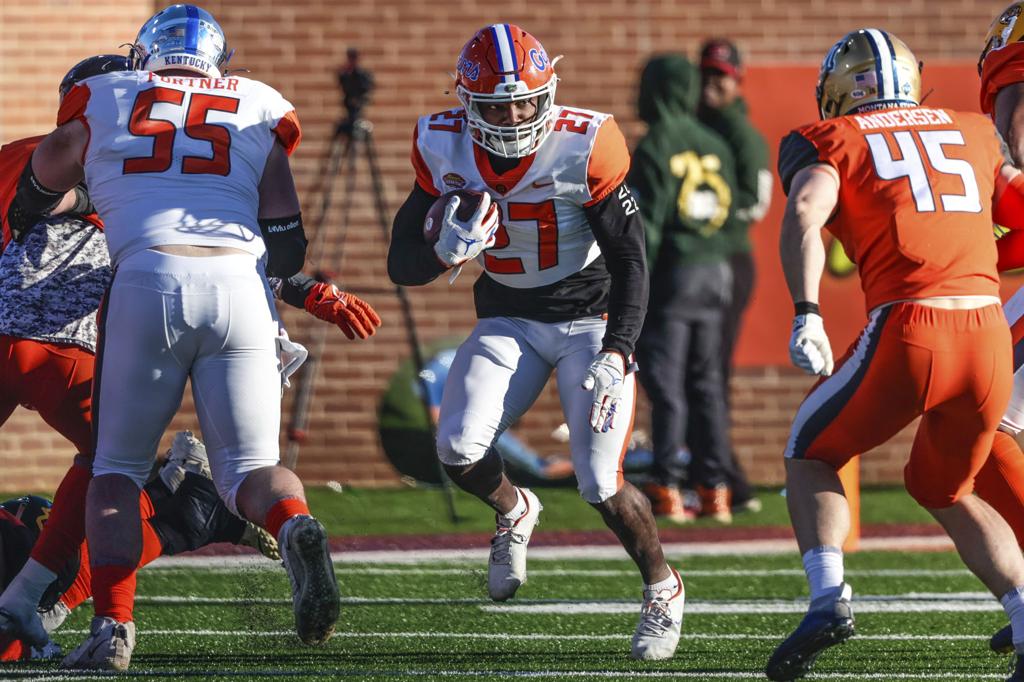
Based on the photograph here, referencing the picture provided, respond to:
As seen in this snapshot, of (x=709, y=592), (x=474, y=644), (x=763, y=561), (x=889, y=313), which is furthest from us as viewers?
(x=763, y=561)

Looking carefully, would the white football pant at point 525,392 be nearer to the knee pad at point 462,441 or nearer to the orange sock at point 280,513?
the knee pad at point 462,441

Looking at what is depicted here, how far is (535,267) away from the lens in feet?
14.9

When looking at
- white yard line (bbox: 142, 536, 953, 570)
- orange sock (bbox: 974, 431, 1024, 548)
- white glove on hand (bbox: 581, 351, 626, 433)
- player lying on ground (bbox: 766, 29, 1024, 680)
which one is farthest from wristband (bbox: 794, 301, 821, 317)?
white yard line (bbox: 142, 536, 953, 570)

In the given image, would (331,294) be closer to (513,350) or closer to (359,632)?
(513,350)

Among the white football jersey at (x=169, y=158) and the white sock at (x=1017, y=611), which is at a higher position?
the white football jersey at (x=169, y=158)

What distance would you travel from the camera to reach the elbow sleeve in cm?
418

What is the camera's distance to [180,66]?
415 centimetres

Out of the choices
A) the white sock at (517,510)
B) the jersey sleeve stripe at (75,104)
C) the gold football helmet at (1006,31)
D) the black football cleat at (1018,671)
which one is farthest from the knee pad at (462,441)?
the gold football helmet at (1006,31)

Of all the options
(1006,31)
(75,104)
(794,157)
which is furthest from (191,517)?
(1006,31)

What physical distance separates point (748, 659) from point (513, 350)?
1133mm

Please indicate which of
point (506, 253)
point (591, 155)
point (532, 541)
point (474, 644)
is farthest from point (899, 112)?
point (532, 541)

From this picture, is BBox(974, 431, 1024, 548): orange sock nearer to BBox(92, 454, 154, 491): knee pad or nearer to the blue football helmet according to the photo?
BBox(92, 454, 154, 491): knee pad

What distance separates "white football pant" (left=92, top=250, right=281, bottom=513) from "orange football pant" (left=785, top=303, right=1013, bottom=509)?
54.7 inches

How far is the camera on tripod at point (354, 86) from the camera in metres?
7.66
